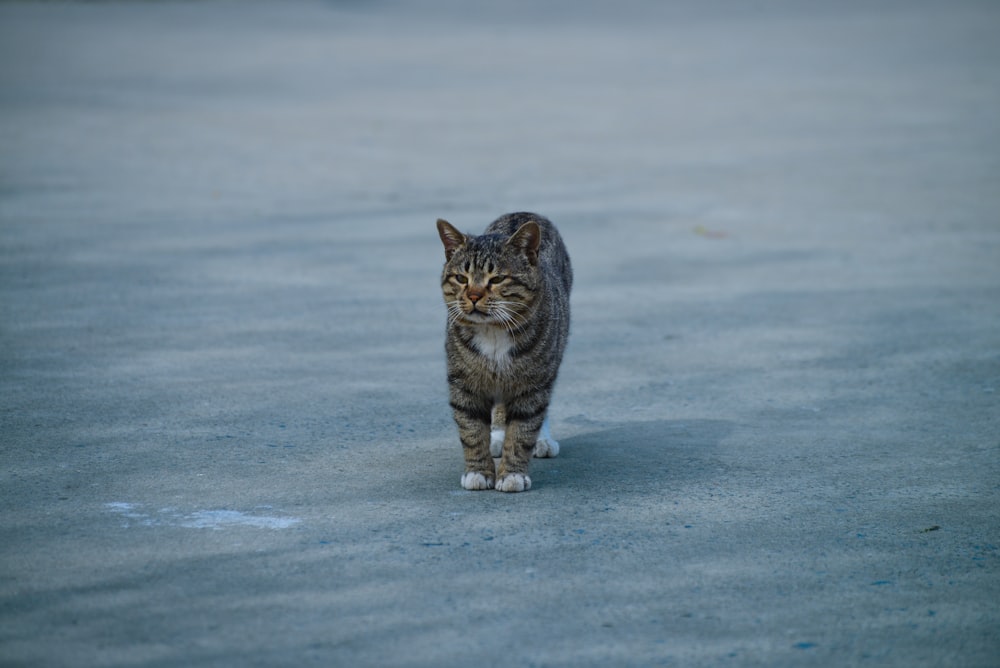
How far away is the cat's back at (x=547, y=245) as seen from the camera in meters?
6.38

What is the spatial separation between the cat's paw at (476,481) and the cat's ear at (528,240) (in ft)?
3.24

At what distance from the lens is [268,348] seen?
26.6 feet

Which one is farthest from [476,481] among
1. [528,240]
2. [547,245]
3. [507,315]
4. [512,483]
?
[547,245]

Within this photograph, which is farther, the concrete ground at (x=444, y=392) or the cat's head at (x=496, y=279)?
the cat's head at (x=496, y=279)

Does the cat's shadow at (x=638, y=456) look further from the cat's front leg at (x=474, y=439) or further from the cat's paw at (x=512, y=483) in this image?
the cat's front leg at (x=474, y=439)

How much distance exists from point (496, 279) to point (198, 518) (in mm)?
1636

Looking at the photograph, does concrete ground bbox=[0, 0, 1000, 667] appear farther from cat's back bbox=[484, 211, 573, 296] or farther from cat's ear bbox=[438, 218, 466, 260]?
cat's ear bbox=[438, 218, 466, 260]

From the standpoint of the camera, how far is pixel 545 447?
638cm

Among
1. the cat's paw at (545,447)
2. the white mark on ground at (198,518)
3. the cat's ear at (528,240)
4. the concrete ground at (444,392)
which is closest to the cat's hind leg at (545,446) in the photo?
the cat's paw at (545,447)

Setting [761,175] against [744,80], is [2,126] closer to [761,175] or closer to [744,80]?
[761,175]

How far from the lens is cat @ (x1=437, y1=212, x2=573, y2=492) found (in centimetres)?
588

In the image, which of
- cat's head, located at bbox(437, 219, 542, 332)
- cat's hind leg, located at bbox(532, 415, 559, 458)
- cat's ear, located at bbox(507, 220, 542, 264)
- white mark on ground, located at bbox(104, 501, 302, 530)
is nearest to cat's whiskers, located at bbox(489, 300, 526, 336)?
cat's head, located at bbox(437, 219, 542, 332)

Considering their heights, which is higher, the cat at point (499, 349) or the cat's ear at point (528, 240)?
→ the cat's ear at point (528, 240)

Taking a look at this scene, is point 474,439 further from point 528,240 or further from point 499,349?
point 528,240
